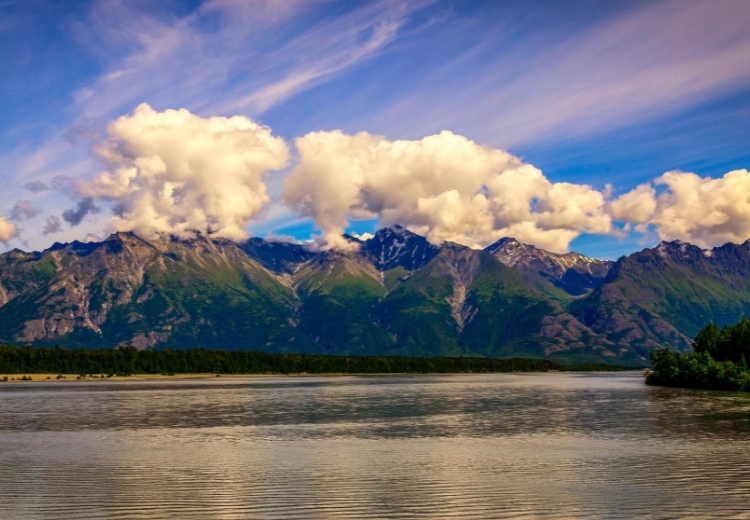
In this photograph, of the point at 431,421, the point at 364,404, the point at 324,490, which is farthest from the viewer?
the point at 364,404

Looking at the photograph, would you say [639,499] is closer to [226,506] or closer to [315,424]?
[226,506]

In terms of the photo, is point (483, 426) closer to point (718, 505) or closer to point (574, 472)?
point (574, 472)

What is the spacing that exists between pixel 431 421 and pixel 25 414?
71578 mm

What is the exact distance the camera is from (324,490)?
4919 cm

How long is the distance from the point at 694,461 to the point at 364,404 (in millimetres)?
94449

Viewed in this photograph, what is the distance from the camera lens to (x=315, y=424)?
103250 mm

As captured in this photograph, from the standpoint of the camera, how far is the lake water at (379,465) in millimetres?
43219

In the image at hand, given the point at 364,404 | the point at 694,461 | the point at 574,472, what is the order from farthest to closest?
the point at 364,404, the point at 694,461, the point at 574,472

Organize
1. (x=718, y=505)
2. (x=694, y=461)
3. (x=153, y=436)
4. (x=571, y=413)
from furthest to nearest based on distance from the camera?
(x=571, y=413) < (x=153, y=436) < (x=694, y=461) < (x=718, y=505)

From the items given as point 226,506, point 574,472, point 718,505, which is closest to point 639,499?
point 718,505

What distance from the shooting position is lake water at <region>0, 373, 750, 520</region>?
1702 inches

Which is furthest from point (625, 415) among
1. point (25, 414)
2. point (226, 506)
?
point (25, 414)

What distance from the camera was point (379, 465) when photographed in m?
62.2

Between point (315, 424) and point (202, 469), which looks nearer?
point (202, 469)
